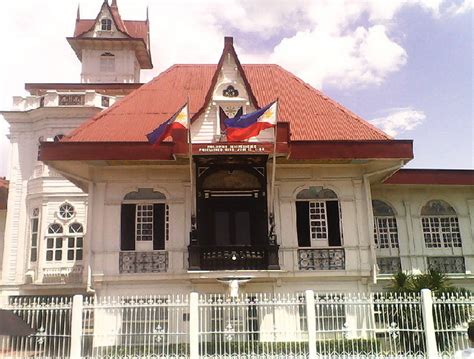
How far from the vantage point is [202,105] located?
57.8 ft

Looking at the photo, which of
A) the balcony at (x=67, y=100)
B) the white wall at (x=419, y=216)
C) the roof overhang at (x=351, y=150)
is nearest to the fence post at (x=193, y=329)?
the roof overhang at (x=351, y=150)

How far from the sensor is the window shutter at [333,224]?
55.4 ft

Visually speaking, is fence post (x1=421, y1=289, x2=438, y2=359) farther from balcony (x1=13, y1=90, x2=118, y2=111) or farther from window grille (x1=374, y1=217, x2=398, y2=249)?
balcony (x1=13, y1=90, x2=118, y2=111)

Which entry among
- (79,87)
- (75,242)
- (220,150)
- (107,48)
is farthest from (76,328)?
(107,48)

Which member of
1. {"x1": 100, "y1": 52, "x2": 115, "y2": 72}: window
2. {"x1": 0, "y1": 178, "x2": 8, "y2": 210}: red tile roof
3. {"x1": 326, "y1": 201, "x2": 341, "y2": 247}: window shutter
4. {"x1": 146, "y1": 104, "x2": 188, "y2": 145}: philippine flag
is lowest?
{"x1": 326, "y1": 201, "x2": 341, "y2": 247}: window shutter

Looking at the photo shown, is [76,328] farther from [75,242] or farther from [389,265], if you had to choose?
[389,265]

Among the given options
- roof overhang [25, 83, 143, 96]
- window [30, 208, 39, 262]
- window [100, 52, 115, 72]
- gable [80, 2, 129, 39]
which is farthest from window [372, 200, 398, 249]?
gable [80, 2, 129, 39]

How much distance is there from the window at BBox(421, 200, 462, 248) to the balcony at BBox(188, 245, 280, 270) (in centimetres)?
798

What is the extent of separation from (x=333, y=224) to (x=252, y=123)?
472cm

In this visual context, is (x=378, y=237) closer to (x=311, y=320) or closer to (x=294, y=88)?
(x=294, y=88)

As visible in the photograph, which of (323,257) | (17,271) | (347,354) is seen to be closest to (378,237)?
(323,257)

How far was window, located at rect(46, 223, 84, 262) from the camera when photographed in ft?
76.0

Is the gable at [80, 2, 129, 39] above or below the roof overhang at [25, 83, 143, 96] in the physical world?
above

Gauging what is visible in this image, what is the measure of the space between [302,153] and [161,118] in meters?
5.20
